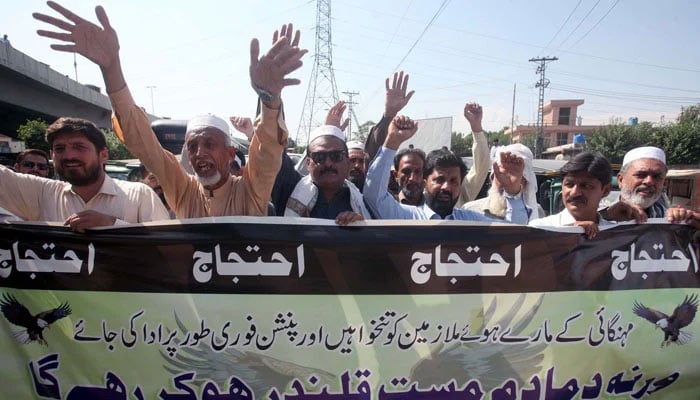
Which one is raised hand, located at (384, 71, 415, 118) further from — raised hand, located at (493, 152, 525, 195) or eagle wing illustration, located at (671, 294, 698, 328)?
eagle wing illustration, located at (671, 294, 698, 328)

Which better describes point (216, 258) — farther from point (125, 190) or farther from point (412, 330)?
point (412, 330)

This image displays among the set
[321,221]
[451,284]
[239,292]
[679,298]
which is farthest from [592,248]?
[239,292]

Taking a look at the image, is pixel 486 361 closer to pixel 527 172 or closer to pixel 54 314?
pixel 527 172

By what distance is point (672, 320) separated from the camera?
229 cm

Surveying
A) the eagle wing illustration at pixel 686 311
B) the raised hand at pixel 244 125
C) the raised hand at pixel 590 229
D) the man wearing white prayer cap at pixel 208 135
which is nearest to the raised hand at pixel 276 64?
the man wearing white prayer cap at pixel 208 135

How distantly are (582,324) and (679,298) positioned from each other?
1.97ft

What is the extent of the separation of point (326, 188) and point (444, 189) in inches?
32.2

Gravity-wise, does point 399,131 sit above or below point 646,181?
above

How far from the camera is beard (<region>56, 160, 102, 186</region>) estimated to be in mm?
2398

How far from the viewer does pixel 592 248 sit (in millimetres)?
2271

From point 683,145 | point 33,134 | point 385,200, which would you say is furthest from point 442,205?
point 683,145

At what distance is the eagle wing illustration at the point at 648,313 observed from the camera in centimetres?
227

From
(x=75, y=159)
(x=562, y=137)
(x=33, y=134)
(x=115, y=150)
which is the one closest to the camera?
(x=75, y=159)

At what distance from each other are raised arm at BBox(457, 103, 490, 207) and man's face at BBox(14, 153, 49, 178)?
458 cm
